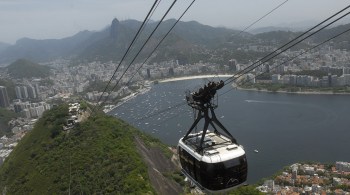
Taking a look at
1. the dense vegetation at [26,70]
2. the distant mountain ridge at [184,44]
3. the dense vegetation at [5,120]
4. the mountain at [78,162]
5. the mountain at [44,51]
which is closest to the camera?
the mountain at [78,162]

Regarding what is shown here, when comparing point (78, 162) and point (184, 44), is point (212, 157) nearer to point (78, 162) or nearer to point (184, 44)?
point (78, 162)

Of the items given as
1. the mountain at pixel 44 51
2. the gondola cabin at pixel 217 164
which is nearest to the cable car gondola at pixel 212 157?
the gondola cabin at pixel 217 164

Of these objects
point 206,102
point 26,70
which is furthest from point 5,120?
point 26,70

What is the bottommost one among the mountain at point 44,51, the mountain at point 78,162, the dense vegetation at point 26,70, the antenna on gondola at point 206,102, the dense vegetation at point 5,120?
the dense vegetation at point 5,120

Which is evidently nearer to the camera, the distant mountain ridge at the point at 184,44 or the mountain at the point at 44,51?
the distant mountain ridge at the point at 184,44

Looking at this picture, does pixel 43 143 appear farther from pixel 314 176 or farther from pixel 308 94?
pixel 308 94

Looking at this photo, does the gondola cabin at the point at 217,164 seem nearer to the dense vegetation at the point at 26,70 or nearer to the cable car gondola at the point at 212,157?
the cable car gondola at the point at 212,157

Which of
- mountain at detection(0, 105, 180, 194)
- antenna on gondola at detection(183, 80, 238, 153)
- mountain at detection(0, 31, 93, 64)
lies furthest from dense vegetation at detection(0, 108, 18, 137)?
mountain at detection(0, 31, 93, 64)

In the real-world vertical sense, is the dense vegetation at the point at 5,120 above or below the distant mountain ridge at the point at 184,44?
below

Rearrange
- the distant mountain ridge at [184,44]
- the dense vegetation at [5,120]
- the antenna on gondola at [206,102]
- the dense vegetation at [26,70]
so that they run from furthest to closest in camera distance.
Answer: the dense vegetation at [26,70], the distant mountain ridge at [184,44], the dense vegetation at [5,120], the antenna on gondola at [206,102]
